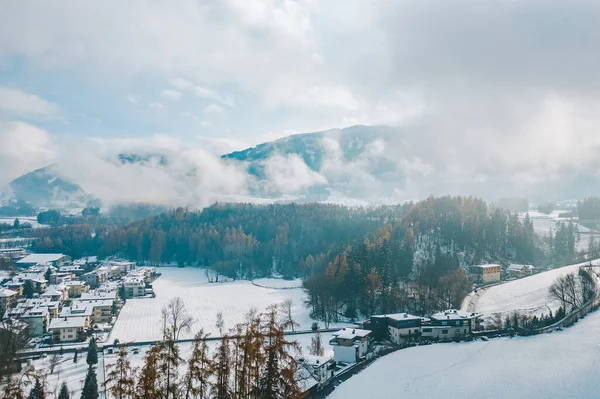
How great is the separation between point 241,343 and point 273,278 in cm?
4638

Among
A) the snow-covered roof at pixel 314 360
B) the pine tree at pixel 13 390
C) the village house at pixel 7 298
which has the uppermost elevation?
the pine tree at pixel 13 390

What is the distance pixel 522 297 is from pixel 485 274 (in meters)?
7.24

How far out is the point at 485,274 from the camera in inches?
1682

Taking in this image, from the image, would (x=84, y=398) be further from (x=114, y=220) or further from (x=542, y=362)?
(x=114, y=220)

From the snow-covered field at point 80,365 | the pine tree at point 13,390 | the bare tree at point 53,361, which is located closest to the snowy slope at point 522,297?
the snow-covered field at point 80,365

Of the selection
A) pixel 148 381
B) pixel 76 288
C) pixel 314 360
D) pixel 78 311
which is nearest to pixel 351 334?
pixel 314 360

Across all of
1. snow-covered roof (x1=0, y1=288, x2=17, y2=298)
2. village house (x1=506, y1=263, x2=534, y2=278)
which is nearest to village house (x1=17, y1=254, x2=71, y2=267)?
snow-covered roof (x1=0, y1=288, x2=17, y2=298)

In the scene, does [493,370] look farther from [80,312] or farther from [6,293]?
[6,293]

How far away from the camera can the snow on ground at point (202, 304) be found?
110 ft

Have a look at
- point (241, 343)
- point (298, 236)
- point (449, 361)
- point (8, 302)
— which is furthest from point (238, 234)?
point (241, 343)

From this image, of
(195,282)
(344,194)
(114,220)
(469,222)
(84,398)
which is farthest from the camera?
(344,194)

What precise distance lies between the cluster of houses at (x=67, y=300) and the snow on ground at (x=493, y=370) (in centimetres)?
2244

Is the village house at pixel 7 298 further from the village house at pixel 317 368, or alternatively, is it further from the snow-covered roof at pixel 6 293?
the village house at pixel 317 368

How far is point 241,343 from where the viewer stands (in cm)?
1361
